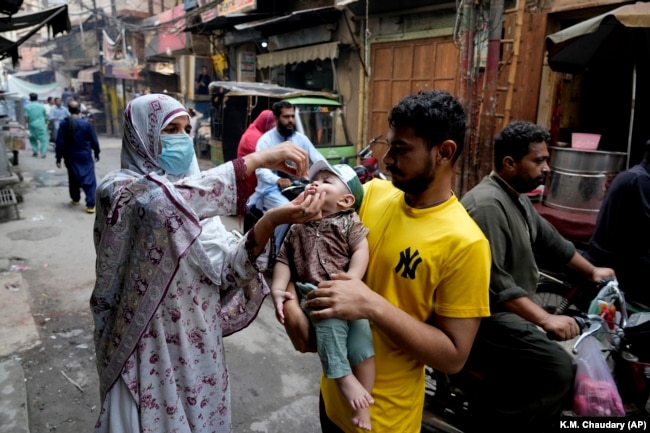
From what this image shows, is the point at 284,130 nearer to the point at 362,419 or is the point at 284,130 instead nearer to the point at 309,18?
the point at 362,419

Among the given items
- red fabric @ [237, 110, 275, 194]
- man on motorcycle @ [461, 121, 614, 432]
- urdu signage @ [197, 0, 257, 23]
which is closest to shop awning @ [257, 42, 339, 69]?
urdu signage @ [197, 0, 257, 23]

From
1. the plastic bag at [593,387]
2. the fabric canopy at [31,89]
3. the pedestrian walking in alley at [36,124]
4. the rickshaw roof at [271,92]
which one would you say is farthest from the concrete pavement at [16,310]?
the fabric canopy at [31,89]

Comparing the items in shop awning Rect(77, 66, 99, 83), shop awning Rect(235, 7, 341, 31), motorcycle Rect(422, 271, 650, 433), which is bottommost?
motorcycle Rect(422, 271, 650, 433)

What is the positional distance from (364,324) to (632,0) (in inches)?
257

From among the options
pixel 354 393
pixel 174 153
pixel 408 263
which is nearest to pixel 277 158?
pixel 174 153

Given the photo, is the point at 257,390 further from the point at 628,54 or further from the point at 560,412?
the point at 628,54

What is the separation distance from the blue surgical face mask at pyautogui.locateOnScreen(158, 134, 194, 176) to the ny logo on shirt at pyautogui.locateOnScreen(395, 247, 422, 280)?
0.92 m

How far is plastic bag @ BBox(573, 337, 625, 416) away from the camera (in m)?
2.09

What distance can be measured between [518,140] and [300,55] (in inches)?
410

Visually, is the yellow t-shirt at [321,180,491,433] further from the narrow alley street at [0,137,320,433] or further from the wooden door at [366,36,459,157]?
the wooden door at [366,36,459,157]

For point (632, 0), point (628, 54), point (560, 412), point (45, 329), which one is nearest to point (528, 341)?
point (560, 412)

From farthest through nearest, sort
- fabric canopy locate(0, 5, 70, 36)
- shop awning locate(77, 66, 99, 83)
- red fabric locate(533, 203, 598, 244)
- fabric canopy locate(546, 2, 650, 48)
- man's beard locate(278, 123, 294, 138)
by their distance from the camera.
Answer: shop awning locate(77, 66, 99, 83) < fabric canopy locate(0, 5, 70, 36) < man's beard locate(278, 123, 294, 138) < red fabric locate(533, 203, 598, 244) < fabric canopy locate(546, 2, 650, 48)

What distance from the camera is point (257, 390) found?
3246 millimetres

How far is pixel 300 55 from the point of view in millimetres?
11828
